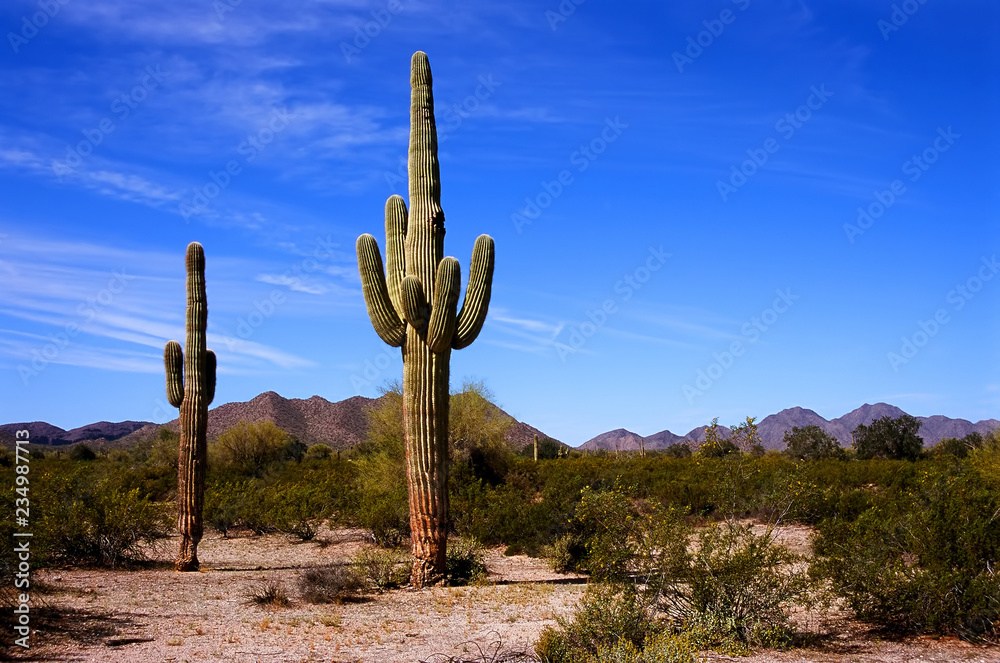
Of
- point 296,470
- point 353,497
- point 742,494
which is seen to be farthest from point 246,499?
point 742,494

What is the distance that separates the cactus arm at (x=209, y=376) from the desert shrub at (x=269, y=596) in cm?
418

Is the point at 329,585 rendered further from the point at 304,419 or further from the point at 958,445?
the point at 304,419

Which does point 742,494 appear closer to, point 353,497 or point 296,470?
point 353,497

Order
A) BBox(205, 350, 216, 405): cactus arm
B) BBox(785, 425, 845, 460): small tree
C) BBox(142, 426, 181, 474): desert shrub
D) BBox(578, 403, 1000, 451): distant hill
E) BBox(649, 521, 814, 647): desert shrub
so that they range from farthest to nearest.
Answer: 1. BBox(578, 403, 1000, 451): distant hill
2. BBox(785, 425, 845, 460): small tree
3. BBox(142, 426, 181, 474): desert shrub
4. BBox(205, 350, 216, 405): cactus arm
5. BBox(649, 521, 814, 647): desert shrub

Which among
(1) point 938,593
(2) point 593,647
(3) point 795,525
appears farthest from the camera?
(3) point 795,525

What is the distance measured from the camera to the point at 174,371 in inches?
558

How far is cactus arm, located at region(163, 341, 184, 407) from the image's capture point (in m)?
14.1

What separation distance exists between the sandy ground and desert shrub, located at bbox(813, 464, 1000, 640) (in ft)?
1.05

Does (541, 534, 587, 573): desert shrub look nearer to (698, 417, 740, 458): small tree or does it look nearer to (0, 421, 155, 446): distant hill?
(698, 417, 740, 458): small tree

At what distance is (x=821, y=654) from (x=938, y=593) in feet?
4.84

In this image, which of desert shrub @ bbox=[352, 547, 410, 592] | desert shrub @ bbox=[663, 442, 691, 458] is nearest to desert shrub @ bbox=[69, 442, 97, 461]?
desert shrub @ bbox=[663, 442, 691, 458]

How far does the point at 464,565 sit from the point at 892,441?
30004mm

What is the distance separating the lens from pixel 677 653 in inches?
249

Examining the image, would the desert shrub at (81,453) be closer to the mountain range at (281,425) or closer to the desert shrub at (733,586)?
the mountain range at (281,425)
